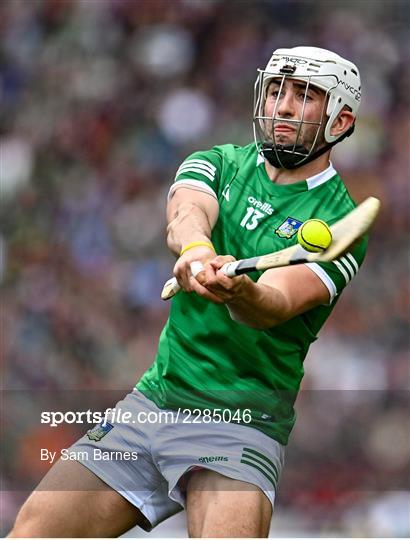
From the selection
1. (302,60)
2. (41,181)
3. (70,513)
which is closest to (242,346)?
(70,513)

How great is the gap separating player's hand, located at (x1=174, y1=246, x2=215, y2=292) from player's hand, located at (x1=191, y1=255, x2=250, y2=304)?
5 centimetres

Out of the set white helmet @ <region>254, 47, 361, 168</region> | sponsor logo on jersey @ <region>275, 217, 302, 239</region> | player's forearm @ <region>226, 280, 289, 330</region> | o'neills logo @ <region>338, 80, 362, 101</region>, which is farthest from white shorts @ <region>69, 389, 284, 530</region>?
o'neills logo @ <region>338, 80, 362, 101</region>

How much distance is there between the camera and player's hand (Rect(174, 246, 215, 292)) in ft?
8.95

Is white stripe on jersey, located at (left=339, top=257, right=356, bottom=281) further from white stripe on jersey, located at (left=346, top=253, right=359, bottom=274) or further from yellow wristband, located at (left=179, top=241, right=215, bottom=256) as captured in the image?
yellow wristband, located at (left=179, top=241, right=215, bottom=256)

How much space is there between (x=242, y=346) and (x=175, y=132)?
3.46 metres

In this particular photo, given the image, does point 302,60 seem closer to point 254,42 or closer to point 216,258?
point 216,258

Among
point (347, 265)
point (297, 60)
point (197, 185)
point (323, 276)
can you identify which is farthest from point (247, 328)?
point (297, 60)

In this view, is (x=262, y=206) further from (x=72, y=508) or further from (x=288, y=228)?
(x=72, y=508)

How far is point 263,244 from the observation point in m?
3.07

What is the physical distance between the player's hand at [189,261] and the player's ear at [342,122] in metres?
0.75

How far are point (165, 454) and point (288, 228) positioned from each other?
0.75 meters

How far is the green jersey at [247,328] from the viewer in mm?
3031

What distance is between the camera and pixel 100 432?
306 cm

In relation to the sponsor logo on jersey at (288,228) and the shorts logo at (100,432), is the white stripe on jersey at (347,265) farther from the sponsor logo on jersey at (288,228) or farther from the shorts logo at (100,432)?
the shorts logo at (100,432)
